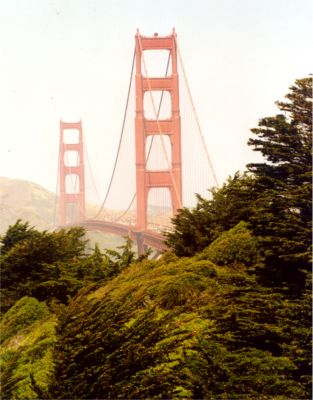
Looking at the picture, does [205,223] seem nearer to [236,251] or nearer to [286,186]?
[236,251]

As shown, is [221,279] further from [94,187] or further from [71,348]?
[94,187]

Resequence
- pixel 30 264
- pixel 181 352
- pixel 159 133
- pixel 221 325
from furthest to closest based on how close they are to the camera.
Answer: pixel 159 133 < pixel 30 264 < pixel 221 325 < pixel 181 352

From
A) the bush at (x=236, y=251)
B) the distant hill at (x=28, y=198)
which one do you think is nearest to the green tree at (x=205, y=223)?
the bush at (x=236, y=251)

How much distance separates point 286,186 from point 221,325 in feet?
7.96

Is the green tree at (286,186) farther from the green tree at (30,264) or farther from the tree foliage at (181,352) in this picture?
the green tree at (30,264)

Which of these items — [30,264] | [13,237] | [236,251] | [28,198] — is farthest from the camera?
[28,198]

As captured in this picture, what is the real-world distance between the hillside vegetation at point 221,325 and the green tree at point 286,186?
0.02 metres

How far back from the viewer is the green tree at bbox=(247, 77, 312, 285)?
8.55m

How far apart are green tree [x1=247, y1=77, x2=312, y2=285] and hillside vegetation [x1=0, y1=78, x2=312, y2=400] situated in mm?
17

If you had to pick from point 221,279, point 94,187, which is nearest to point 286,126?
point 221,279

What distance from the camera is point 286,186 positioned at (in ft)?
29.5

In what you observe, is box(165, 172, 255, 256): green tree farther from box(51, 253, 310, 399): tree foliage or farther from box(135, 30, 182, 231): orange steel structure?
box(135, 30, 182, 231): orange steel structure

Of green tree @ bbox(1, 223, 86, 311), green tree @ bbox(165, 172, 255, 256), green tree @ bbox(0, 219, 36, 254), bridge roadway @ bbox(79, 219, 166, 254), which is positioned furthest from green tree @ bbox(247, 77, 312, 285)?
bridge roadway @ bbox(79, 219, 166, 254)

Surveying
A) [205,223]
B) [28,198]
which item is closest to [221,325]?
[205,223]
